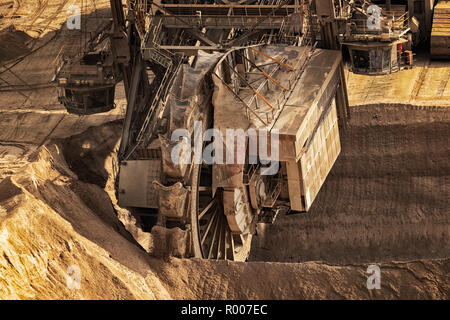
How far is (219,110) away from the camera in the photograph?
86.9 ft

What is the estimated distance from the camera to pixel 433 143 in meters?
34.3

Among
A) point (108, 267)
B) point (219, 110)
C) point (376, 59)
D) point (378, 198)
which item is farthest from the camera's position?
point (378, 198)

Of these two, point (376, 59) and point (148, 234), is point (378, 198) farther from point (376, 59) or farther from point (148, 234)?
point (148, 234)

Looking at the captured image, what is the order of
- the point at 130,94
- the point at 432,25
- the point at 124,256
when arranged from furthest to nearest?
1. the point at 432,25
2. the point at 130,94
3. the point at 124,256

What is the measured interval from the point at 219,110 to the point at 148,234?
3.80 metres

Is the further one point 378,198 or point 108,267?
point 378,198

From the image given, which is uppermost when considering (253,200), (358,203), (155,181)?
(155,181)

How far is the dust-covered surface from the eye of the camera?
2372cm

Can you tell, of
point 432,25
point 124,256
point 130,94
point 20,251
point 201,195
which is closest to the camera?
point 20,251

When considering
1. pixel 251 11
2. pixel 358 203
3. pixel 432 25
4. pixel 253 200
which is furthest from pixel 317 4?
pixel 432 25

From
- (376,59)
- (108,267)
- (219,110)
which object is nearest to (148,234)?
(219,110)

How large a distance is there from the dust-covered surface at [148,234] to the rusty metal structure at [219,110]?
46.5 inches

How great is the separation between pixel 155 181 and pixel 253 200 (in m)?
3.12

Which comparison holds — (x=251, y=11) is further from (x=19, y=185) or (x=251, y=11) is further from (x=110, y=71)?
(x=19, y=185)
